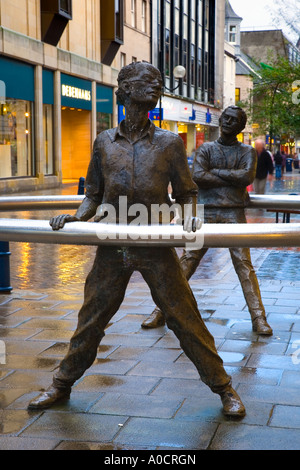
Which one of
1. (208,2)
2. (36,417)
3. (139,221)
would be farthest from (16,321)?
(208,2)

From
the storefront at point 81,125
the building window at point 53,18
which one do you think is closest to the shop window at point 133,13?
the storefront at point 81,125

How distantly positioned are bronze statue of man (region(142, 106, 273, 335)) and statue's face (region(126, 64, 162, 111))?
2529mm

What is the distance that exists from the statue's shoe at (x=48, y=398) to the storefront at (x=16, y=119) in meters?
20.7

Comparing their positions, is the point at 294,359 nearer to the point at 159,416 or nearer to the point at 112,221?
the point at 159,416

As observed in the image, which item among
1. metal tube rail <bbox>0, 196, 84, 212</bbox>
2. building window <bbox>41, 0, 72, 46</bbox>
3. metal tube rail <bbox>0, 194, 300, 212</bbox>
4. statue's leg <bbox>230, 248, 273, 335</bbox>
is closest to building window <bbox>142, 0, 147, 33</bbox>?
building window <bbox>41, 0, 72, 46</bbox>

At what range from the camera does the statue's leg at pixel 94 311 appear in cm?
396

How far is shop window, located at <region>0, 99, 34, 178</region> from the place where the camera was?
24.5 meters

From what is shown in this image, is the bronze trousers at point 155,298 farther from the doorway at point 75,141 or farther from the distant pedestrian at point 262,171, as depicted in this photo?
the doorway at point 75,141

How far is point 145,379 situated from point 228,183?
2.33 meters

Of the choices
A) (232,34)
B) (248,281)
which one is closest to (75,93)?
(248,281)

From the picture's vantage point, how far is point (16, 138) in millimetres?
25672

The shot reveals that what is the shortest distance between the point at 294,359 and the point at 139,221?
2027 mm

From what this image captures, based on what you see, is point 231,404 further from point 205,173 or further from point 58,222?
point 205,173

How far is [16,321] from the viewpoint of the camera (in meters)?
6.42
